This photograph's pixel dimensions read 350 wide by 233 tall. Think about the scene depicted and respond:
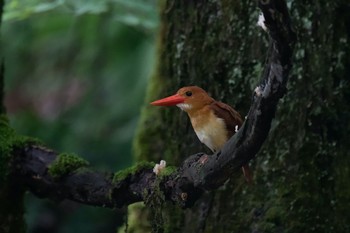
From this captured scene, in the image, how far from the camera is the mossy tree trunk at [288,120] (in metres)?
2.81

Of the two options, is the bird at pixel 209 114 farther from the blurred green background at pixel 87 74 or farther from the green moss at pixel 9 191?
the blurred green background at pixel 87 74

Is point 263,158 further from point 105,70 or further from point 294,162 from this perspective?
point 105,70

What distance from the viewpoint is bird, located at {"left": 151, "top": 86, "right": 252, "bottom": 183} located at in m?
2.51

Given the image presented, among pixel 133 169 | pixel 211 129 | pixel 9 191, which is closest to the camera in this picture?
pixel 211 129

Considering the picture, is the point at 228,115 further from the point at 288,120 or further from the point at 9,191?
the point at 9,191

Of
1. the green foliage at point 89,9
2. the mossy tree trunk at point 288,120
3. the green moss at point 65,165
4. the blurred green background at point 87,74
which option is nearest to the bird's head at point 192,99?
the mossy tree trunk at point 288,120

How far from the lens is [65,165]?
2.96 m

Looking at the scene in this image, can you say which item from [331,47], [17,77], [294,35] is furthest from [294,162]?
[17,77]

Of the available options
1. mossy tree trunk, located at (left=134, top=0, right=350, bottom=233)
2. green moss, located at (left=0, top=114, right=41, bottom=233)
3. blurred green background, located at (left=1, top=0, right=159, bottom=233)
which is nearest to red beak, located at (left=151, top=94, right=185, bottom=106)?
mossy tree trunk, located at (left=134, top=0, right=350, bottom=233)

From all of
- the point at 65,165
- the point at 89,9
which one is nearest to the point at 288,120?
the point at 65,165

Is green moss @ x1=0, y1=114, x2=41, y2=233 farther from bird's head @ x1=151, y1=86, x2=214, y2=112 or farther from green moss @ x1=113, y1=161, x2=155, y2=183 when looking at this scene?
bird's head @ x1=151, y1=86, x2=214, y2=112

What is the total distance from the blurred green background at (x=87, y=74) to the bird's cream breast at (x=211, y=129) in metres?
1.95

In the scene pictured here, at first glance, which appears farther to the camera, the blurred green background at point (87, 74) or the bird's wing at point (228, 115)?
the blurred green background at point (87, 74)

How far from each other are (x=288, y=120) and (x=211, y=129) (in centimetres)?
46
